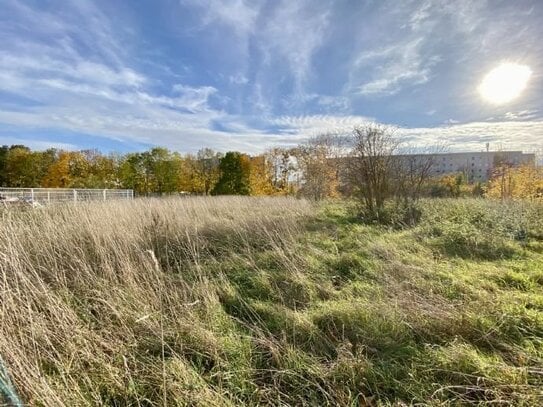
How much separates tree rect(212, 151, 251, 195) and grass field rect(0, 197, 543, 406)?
102ft

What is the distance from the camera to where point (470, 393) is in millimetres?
1807

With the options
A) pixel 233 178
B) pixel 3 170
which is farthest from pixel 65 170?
pixel 233 178

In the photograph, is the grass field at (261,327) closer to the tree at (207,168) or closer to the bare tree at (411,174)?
the bare tree at (411,174)

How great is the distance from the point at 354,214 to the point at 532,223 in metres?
4.92

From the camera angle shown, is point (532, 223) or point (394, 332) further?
point (532, 223)

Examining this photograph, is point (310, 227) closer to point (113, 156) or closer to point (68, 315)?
point (68, 315)

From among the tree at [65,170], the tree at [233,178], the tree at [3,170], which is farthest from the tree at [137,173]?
the tree at [3,170]

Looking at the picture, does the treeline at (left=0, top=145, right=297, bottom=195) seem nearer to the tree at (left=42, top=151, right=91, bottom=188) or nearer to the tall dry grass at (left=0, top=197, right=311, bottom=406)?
the tree at (left=42, top=151, right=91, bottom=188)

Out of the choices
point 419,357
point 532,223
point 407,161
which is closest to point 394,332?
point 419,357

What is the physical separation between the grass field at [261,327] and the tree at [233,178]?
31017 mm

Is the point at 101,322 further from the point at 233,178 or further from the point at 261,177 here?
the point at 261,177

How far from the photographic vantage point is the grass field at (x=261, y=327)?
1.83 meters

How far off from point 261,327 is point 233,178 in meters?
33.7

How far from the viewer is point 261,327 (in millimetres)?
2645
